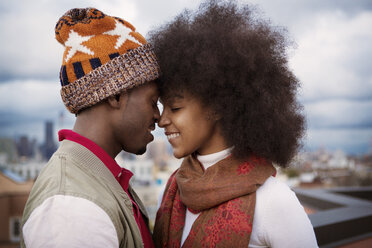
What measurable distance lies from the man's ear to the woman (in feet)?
1.10

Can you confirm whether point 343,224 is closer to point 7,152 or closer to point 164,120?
point 164,120

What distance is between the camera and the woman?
6.53 ft

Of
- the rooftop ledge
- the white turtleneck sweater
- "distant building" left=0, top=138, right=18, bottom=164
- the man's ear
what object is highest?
the man's ear

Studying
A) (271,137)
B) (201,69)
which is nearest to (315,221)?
(271,137)

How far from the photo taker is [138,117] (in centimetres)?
210

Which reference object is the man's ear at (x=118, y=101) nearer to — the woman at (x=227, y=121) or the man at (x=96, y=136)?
the man at (x=96, y=136)

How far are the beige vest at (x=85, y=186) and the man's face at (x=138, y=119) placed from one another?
261 mm

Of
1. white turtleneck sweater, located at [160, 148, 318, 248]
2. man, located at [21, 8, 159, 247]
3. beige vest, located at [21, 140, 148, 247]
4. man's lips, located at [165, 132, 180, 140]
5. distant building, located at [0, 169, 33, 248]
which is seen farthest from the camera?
distant building, located at [0, 169, 33, 248]

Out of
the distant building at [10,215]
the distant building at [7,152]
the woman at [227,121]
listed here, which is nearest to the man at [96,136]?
the woman at [227,121]

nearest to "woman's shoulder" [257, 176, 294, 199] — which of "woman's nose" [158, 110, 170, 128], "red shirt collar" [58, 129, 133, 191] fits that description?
"woman's nose" [158, 110, 170, 128]

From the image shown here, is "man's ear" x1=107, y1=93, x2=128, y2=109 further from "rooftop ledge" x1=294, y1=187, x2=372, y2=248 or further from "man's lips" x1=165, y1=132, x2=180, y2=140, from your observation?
"rooftop ledge" x1=294, y1=187, x2=372, y2=248

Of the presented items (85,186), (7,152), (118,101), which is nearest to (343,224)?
(118,101)

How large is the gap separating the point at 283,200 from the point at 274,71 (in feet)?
2.82

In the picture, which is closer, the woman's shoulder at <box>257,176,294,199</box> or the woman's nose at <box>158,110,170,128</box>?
the woman's shoulder at <box>257,176,294,199</box>
